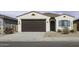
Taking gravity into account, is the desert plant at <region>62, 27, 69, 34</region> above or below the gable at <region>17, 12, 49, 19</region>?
below

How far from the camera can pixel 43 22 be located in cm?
670

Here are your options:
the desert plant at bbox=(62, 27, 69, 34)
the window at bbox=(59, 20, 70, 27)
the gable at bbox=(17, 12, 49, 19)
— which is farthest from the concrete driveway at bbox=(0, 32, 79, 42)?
the gable at bbox=(17, 12, 49, 19)

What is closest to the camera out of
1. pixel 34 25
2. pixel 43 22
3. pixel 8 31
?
pixel 8 31

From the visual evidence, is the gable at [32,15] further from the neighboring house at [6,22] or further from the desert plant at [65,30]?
the desert plant at [65,30]

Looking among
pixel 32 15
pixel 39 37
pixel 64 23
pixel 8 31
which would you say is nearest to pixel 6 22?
pixel 8 31

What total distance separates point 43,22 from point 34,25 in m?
0.34

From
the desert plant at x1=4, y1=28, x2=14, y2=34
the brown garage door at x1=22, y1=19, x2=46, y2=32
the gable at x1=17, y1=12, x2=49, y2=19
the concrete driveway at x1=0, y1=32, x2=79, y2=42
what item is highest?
the gable at x1=17, y1=12, x2=49, y2=19

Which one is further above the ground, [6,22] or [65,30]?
[6,22]

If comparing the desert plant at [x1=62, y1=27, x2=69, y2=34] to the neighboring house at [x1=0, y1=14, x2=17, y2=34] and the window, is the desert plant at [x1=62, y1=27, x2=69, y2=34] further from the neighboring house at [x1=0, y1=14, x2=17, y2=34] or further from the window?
the neighboring house at [x1=0, y1=14, x2=17, y2=34]

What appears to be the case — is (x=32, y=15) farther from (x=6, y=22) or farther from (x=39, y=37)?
(x=6, y=22)

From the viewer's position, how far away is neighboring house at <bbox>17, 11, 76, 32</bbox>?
649 centimetres
